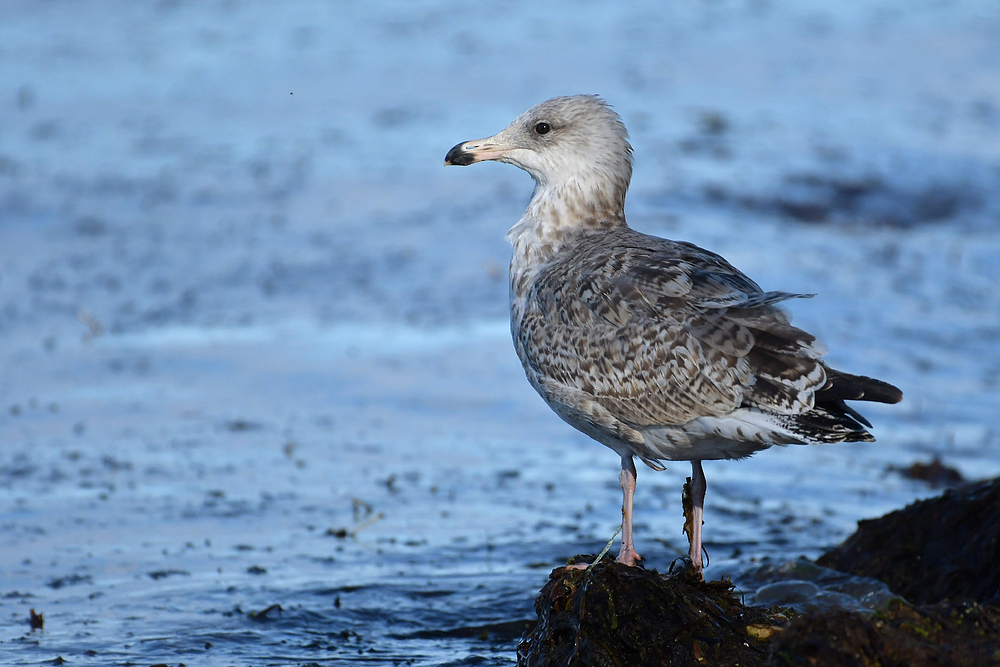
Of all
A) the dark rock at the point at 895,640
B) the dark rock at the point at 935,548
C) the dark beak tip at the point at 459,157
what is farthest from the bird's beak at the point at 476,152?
the dark rock at the point at 895,640

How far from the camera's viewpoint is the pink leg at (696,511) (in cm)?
515

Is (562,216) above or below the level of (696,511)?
above

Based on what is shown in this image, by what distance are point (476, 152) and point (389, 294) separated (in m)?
4.67

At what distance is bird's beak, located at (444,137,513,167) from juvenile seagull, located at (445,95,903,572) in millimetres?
503

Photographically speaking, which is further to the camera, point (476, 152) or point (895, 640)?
point (476, 152)

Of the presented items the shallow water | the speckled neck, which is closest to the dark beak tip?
the speckled neck

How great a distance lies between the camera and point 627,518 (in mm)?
5082

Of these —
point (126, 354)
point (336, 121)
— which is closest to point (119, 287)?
point (126, 354)

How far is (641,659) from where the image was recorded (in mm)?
4355

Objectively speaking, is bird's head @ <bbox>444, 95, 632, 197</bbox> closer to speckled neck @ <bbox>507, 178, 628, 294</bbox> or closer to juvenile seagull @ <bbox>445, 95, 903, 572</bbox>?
speckled neck @ <bbox>507, 178, 628, 294</bbox>

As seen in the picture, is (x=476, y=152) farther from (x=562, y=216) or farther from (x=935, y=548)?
(x=935, y=548)

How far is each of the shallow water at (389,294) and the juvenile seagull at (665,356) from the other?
4.37 ft

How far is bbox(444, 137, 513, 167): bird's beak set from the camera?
623cm

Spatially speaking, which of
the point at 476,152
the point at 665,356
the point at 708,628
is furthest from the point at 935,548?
the point at 476,152
